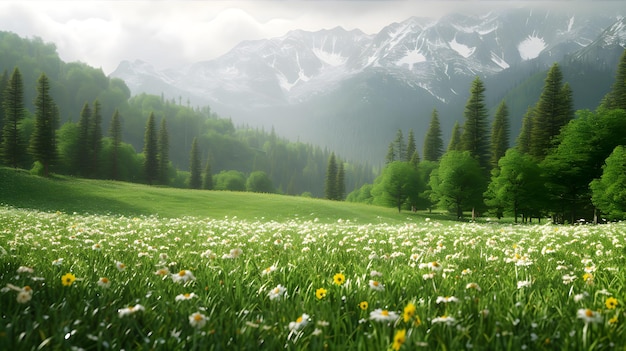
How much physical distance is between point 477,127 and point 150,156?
7024 cm

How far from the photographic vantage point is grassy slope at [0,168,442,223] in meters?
36.9

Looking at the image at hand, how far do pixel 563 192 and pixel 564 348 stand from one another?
4498 centimetres

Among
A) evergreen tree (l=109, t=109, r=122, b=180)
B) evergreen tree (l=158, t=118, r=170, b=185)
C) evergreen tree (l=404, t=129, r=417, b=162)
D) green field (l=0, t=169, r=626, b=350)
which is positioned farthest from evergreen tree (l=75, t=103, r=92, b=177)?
green field (l=0, t=169, r=626, b=350)

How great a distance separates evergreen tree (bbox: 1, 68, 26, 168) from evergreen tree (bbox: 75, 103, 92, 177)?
11.3m

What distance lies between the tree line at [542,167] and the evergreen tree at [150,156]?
52.2 meters

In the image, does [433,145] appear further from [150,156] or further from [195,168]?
[150,156]

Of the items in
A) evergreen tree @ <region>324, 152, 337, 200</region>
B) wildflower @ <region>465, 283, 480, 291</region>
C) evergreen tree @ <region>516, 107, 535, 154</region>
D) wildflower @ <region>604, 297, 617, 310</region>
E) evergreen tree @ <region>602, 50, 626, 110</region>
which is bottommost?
wildflower @ <region>465, 283, 480, 291</region>

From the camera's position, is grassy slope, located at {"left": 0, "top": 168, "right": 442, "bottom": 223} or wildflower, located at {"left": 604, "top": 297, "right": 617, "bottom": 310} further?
grassy slope, located at {"left": 0, "top": 168, "right": 442, "bottom": 223}

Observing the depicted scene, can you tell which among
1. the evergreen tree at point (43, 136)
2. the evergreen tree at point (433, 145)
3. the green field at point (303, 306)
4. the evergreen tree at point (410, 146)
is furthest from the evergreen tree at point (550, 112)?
the evergreen tree at point (43, 136)

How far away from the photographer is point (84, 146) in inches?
2881

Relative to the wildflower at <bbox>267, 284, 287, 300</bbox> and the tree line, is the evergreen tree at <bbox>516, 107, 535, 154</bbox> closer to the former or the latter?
the tree line

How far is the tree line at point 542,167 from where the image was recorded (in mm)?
35344

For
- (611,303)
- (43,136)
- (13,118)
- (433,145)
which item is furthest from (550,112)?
Result: (13,118)

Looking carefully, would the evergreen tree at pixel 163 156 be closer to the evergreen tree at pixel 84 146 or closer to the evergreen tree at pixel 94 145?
the evergreen tree at pixel 94 145
